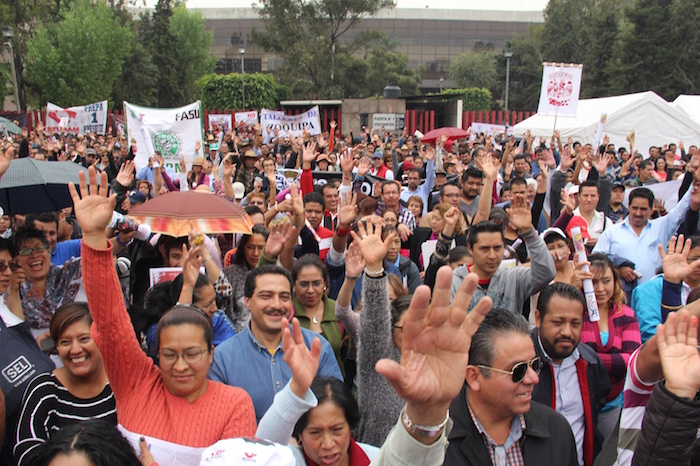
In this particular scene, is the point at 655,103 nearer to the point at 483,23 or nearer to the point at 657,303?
the point at 657,303

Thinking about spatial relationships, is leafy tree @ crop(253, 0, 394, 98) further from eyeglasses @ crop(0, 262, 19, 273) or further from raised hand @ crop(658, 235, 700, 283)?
raised hand @ crop(658, 235, 700, 283)

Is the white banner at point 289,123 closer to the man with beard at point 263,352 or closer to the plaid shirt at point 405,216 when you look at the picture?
the plaid shirt at point 405,216

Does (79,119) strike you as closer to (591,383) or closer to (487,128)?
(487,128)

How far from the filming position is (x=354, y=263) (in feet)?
11.8


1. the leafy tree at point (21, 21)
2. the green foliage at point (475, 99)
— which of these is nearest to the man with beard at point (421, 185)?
the leafy tree at point (21, 21)

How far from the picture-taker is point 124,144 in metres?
17.7

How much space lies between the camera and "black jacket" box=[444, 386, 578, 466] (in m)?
2.24

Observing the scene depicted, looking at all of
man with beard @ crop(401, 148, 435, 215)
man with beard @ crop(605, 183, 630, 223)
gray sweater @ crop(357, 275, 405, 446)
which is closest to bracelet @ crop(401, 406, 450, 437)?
gray sweater @ crop(357, 275, 405, 446)

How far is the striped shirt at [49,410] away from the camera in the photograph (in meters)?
2.52

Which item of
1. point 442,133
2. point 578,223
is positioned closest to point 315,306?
point 578,223

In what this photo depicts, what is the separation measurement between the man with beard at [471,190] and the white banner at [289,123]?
9.81 meters

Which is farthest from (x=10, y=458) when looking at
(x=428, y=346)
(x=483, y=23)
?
(x=483, y=23)

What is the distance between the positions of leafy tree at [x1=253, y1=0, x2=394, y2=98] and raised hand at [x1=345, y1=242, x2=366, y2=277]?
39.9 m

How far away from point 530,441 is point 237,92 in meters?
41.1
